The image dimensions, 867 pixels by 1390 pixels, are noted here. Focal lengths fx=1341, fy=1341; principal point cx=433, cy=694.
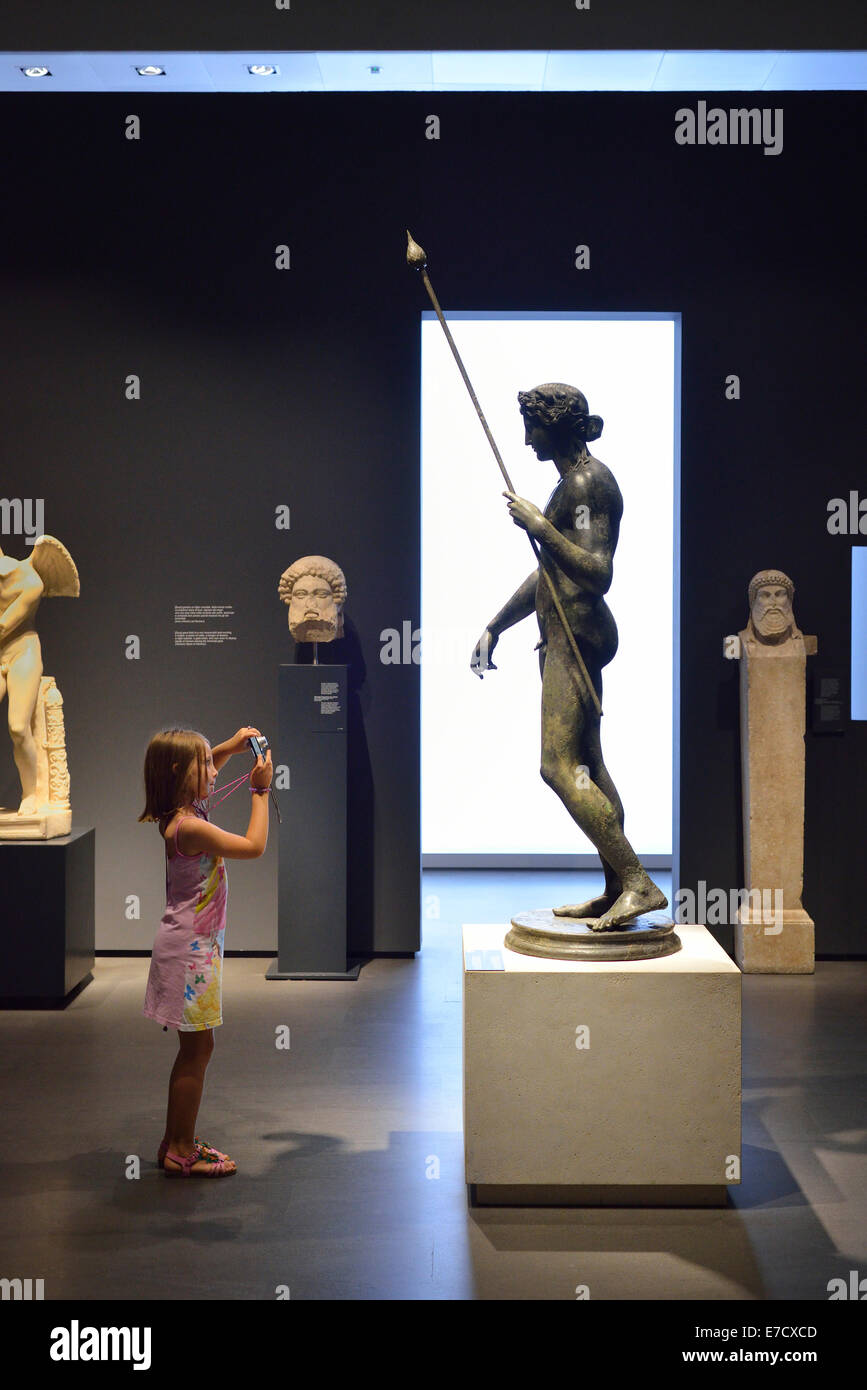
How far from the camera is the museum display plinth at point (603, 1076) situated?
13.0ft

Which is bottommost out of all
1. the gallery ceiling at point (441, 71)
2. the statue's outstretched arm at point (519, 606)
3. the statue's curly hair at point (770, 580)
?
the statue's outstretched arm at point (519, 606)

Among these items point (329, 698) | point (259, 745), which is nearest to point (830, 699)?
point (329, 698)

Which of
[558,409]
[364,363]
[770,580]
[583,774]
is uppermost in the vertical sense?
[364,363]

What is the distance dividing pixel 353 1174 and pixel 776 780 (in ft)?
11.3

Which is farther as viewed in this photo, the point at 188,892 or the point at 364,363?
the point at 364,363

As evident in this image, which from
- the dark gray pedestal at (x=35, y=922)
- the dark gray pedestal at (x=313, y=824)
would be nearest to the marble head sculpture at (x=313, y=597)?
the dark gray pedestal at (x=313, y=824)

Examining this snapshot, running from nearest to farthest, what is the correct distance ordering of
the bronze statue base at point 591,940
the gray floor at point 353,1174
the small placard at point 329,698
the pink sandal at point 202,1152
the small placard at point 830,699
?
the gray floor at point 353,1174 < the bronze statue base at point 591,940 < the pink sandal at point 202,1152 < the small placard at point 329,698 < the small placard at point 830,699

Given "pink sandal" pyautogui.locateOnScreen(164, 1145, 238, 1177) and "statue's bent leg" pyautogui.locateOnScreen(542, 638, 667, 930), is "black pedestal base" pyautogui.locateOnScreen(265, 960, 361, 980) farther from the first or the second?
"statue's bent leg" pyautogui.locateOnScreen(542, 638, 667, 930)

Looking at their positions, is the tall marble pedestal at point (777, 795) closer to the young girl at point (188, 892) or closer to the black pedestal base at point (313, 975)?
the black pedestal base at point (313, 975)

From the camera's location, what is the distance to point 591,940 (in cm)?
408

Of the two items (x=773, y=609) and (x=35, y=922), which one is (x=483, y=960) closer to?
(x=35, y=922)

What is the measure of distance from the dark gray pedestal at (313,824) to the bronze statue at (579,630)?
8.20 ft

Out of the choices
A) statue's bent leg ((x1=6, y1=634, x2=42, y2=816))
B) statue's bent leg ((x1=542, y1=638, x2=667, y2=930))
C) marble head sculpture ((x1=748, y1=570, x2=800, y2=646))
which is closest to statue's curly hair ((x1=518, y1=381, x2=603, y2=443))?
statue's bent leg ((x1=542, y1=638, x2=667, y2=930))

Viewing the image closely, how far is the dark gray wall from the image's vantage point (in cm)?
714
